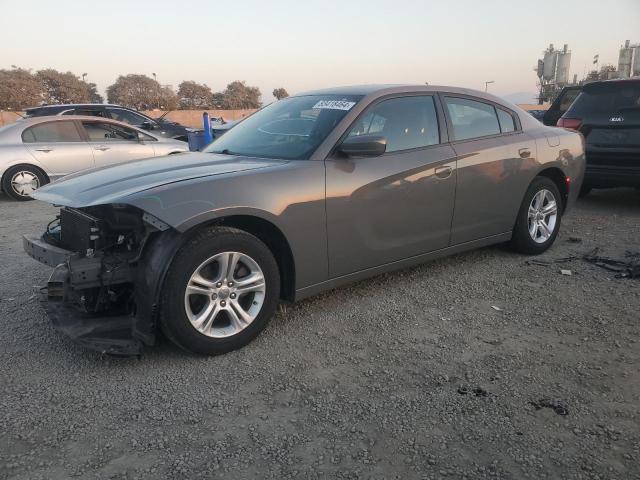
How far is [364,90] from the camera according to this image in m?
4.09

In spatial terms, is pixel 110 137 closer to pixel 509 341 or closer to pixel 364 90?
pixel 364 90

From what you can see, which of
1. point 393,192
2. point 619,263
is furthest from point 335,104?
point 619,263

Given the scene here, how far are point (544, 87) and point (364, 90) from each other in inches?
1794

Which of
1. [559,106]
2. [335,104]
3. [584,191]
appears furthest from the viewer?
[559,106]

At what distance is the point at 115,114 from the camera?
1131 centimetres

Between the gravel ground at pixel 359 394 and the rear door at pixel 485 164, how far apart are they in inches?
25.6

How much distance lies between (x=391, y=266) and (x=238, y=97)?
2303 inches

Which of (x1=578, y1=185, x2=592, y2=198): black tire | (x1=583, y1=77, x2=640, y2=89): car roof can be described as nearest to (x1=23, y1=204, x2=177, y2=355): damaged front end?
(x1=583, y1=77, x2=640, y2=89): car roof

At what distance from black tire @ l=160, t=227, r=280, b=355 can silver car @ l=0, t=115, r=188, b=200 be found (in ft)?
19.4

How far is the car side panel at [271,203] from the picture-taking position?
2918 mm

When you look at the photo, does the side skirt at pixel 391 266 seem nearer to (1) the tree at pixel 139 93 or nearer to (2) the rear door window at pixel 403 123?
(2) the rear door window at pixel 403 123

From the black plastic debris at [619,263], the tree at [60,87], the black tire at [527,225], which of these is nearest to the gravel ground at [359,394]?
the black plastic debris at [619,263]

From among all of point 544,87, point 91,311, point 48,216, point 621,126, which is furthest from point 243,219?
point 544,87

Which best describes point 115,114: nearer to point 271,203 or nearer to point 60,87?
point 271,203
